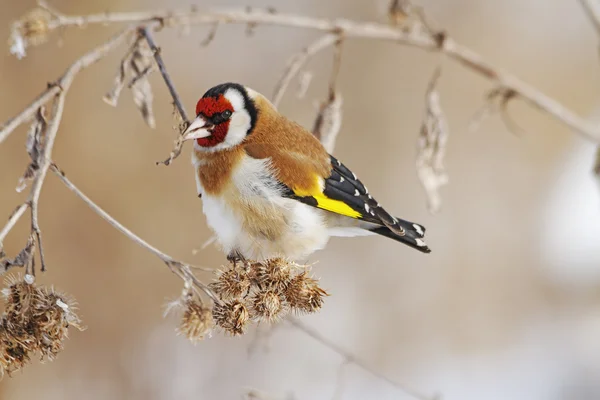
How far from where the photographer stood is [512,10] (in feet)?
18.0

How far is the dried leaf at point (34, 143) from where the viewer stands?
133 centimetres

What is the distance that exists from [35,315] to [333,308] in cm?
356

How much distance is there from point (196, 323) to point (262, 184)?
15.9 inches

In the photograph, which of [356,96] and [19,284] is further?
[356,96]

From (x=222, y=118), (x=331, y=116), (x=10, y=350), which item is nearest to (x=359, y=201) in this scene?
(x=331, y=116)

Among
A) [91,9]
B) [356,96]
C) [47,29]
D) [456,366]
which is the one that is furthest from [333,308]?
[47,29]

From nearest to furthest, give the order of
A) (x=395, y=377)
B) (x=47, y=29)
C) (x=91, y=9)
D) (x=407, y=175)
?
(x=47, y=29) < (x=91, y=9) < (x=395, y=377) < (x=407, y=175)

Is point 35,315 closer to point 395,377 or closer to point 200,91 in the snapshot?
point 200,91

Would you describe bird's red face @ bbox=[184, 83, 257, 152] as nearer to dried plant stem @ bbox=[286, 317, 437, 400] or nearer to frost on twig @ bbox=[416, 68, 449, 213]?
dried plant stem @ bbox=[286, 317, 437, 400]

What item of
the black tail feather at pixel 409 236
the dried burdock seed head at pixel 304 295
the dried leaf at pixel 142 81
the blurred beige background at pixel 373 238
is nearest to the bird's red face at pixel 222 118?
the dried leaf at pixel 142 81

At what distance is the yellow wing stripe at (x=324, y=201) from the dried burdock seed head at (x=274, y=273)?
311 millimetres

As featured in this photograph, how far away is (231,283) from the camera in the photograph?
4.75 feet

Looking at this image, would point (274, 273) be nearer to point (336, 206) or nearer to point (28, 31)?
point (336, 206)

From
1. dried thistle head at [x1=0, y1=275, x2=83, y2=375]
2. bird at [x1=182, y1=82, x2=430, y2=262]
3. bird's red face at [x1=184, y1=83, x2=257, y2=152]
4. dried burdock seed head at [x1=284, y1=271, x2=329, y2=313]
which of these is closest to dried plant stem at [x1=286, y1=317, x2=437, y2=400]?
bird at [x1=182, y1=82, x2=430, y2=262]
